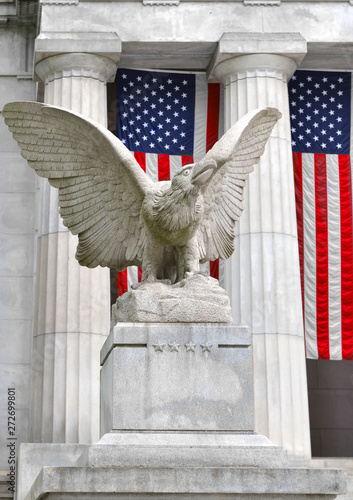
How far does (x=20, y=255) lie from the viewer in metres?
24.1

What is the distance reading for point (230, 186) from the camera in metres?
13.2

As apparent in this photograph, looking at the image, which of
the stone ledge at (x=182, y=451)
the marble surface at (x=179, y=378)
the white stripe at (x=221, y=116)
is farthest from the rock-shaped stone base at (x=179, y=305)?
the white stripe at (x=221, y=116)

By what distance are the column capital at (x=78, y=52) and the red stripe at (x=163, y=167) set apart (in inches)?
99.7

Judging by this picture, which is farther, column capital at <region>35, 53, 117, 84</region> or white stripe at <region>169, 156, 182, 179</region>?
Result: white stripe at <region>169, 156, 182, 179</region>

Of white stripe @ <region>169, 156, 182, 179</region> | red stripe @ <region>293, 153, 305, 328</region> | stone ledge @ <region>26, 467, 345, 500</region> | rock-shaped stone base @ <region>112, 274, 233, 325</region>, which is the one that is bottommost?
stone ledge @ <region>26, 467, 345, 500</region>

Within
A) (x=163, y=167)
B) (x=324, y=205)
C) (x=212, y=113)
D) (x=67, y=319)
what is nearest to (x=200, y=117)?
(x=212, y=113)

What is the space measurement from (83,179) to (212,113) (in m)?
11.2

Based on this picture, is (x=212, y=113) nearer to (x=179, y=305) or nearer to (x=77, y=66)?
(x=77, y=66)

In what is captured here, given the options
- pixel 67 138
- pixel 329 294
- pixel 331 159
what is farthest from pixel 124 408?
pixel 331 159

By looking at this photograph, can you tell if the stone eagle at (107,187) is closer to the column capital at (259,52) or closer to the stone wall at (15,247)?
the column capital at (259,52)

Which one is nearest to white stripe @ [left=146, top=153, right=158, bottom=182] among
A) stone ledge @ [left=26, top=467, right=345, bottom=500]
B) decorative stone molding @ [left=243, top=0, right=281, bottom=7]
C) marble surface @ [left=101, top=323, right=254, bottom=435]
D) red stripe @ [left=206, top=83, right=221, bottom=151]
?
red stripe @ [left=206, top=83, right=221, bottom=151]

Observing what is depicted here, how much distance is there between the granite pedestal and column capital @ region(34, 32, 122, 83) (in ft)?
40.3

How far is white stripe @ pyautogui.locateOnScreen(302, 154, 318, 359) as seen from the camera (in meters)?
21.8

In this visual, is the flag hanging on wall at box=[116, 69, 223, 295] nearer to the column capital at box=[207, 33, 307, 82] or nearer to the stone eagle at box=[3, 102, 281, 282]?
the column capital at box=[207, 33, 307, 82]
